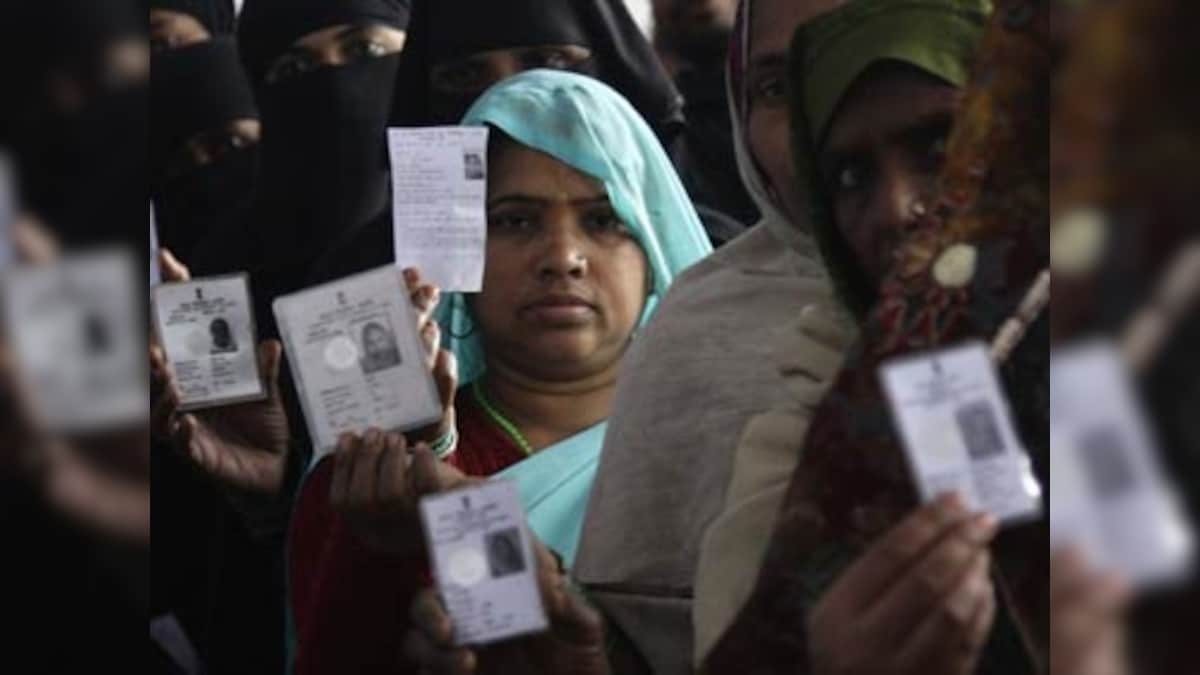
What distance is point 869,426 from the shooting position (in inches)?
56.7

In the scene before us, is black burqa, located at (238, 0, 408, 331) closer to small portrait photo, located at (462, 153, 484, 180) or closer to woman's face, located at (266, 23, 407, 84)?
woman's face, located at (266, 23, 407, 84)

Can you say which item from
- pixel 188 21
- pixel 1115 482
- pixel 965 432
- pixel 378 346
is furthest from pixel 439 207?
pixel 188 21

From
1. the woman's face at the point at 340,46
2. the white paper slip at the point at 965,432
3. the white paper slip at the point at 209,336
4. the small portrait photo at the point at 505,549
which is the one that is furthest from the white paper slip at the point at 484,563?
the woman's face at the point at 340,46

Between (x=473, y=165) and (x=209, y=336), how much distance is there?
0.38 m

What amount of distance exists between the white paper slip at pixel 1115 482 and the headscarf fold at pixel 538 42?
2.56m

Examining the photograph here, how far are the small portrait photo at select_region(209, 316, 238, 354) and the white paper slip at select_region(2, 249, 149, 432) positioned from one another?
4.96ft

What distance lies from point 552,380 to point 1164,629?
1911 millimetres

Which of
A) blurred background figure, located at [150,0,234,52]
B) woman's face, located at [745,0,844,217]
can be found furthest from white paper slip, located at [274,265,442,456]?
blurred background figure, located at [150,0,234,52]

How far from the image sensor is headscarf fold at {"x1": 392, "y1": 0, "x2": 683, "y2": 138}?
3.49 metres

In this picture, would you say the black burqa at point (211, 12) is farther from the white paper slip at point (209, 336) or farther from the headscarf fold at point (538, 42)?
the white paper slip at point (209, 336)

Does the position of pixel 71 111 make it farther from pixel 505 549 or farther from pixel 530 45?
pixel 530 45

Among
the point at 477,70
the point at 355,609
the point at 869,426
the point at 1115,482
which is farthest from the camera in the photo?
the point at 477,70

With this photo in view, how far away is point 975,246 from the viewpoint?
55.2 inches

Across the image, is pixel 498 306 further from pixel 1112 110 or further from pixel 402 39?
pixel 1112 110
